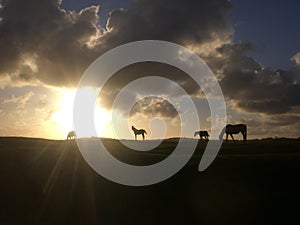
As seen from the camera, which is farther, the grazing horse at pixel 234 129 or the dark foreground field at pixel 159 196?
the grazing horse at pixel 234 129

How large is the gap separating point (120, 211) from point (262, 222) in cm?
866

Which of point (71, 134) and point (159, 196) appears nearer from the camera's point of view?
point (159, 196)

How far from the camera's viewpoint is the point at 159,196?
86.5ft

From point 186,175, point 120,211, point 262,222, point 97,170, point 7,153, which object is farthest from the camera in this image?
point 7,153

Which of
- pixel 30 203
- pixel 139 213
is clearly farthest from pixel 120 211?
pixel 30 203

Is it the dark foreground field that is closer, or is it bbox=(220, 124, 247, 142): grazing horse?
the dark foreground field

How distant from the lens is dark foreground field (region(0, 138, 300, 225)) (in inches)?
944

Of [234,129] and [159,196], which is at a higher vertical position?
[234,129]

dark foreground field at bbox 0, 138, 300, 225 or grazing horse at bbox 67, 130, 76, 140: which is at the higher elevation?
grazing horse at bbox 67, 130, 76, 140

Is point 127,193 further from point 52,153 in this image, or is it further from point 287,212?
point 52,153

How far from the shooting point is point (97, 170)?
104 feet

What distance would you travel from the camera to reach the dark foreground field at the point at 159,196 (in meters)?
24.0

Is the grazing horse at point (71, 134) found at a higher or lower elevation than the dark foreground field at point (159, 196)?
higher

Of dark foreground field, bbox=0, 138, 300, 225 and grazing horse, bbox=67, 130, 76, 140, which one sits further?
grazing horse, bbox=67, 130, 76, 140
